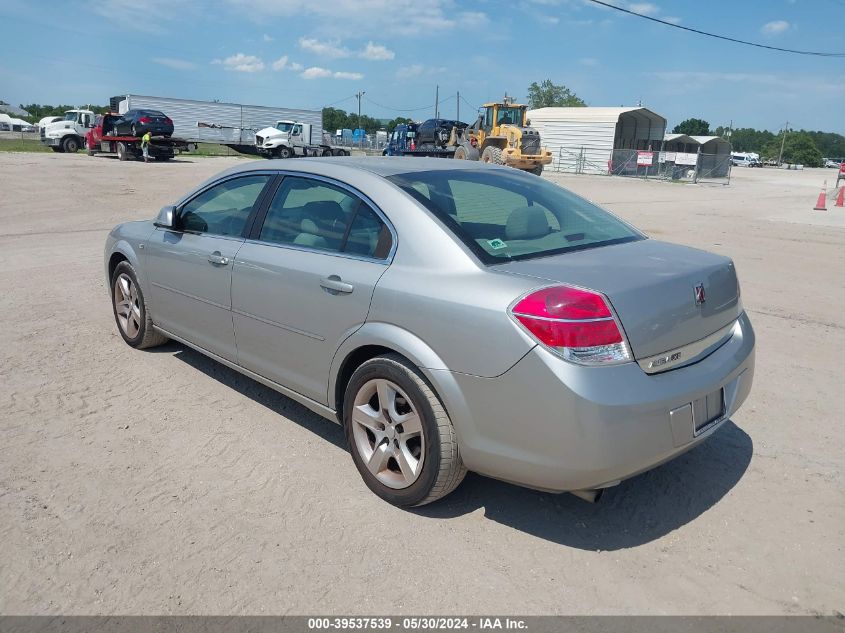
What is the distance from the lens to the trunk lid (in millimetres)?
2748

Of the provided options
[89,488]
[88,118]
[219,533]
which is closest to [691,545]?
[219,533]

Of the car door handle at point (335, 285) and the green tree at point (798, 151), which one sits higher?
the green tree at point (798, 151)

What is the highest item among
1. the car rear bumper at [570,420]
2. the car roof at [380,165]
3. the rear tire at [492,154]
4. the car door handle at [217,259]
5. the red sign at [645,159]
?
the red sign at [645,159]

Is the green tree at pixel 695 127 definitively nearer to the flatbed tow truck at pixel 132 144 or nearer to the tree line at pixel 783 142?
the tree line at pixel 783 142

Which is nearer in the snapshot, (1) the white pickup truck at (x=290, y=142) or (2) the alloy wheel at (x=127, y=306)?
(2) the alloy wheel at (x=127, y=306)

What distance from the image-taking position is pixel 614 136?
4966 centimetres

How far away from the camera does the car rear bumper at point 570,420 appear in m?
2.60

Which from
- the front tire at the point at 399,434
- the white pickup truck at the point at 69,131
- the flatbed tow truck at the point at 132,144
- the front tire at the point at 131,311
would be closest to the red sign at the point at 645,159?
the flatbed tow truck at the point at 132,144

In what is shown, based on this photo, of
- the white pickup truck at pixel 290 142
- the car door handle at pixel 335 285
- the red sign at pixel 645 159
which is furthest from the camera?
the red sign at pixel 645 159

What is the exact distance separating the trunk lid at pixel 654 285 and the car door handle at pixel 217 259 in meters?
1.92

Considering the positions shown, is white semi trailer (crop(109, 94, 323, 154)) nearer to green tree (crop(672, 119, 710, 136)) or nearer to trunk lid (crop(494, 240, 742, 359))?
trunk lid (crop(494, 240, 742, 359))

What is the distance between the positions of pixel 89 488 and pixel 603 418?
2.51m

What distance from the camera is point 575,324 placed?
263 cm

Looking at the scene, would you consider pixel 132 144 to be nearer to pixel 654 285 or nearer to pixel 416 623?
pixel 654 285
